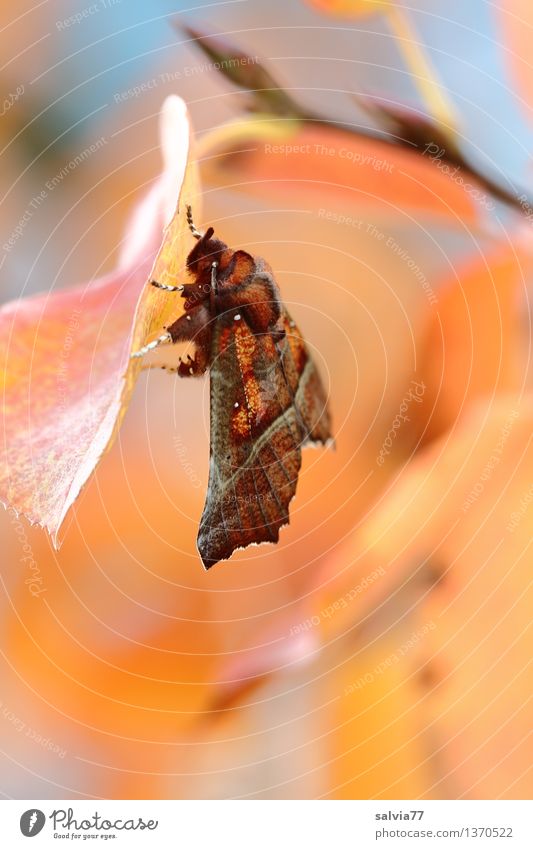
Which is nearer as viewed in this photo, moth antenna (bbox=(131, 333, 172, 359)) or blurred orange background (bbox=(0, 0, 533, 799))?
moth antenna (bbox=(131, 333, 172, 359))

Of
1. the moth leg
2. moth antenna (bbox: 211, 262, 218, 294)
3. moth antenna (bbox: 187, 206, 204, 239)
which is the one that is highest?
moth antenna (bbox: 187, 206, 204, 239)
